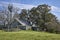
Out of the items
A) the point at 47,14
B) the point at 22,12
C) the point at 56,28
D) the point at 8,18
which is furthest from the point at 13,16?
the point at 56,28

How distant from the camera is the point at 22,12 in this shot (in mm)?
58531

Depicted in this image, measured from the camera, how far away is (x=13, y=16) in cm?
5347

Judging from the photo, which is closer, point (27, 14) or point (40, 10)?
point (40, 10)

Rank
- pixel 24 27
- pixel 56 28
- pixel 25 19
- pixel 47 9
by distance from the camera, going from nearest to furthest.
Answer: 1. pixel 56 28
2. pixel 24 27
3. pixel 47 9
4. pixel 25 19

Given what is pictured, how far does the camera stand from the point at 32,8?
5375 centimetres

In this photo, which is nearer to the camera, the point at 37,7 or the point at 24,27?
the point at 24,27

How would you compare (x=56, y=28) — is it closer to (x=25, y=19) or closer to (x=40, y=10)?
(x=40, y=10)

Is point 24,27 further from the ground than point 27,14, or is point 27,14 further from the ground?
point 27,14

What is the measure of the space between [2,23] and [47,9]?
1622 cm

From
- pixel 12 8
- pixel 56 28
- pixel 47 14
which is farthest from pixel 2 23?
pixel 56 28

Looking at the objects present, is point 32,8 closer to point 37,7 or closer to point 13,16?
point 37,7

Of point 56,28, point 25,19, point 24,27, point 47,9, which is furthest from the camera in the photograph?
point 25,19

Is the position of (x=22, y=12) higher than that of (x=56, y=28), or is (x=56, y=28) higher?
(x=22, y=12)

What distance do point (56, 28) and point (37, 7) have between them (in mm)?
15382
